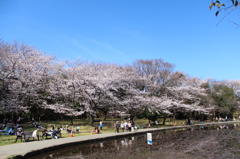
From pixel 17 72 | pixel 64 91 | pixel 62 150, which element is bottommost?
pixel 62 150

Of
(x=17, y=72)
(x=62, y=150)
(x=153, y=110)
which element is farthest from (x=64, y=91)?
(x=62, y=150)

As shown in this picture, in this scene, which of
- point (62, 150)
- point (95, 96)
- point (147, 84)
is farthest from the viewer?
point (147, 84)

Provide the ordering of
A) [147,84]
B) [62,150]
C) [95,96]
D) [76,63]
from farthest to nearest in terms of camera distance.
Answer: [147,84], [76,63], [95,96], [62,150]

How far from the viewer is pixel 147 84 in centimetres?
3659

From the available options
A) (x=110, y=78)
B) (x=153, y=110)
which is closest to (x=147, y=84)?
(x=153, y=110)

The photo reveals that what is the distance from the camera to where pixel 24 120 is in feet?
112

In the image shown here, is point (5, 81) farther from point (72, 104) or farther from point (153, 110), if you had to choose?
point (153, 110)

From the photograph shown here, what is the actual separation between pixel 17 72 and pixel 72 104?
346 inches

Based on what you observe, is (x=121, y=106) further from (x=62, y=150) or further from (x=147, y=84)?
(x=62, y=150)

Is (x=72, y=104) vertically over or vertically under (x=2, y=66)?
under

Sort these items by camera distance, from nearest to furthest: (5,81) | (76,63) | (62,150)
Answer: (62,150)
(5,81)
(76,63)

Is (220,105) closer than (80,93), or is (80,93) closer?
(80,93)

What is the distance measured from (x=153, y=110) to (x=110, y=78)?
9101 mm

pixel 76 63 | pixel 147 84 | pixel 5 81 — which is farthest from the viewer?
pixel 147 84
